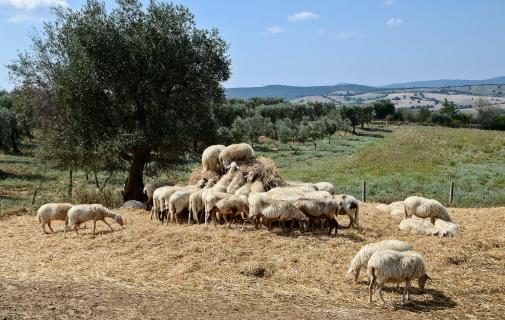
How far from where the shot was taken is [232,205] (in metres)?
15.0

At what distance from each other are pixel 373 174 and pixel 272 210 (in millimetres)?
27621

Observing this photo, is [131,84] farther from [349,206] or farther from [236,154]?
[349,206]

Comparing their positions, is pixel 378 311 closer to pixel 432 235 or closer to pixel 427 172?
pixel 432 235

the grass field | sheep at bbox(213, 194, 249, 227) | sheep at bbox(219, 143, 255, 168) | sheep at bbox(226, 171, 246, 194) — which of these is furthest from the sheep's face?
the grass field

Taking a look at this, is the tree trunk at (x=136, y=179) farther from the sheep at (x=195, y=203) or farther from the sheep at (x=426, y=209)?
the sheep at (x=426, y=209)

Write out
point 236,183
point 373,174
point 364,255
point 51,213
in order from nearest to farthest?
point 364,255
point 51,213
point 236,183
point 373,174

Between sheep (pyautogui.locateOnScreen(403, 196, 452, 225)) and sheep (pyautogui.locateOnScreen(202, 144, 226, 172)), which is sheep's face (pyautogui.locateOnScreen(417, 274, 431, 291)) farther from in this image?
sheep (pyautogui.locateOnScreen(202, 144, 226, 172))

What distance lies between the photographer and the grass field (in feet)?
87.3

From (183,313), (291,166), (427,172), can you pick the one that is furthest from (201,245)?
(291,166)

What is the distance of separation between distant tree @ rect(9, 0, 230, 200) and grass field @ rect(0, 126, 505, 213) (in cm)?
270

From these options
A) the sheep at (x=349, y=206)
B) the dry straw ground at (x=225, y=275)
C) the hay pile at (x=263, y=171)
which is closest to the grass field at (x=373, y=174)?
the hay pile at (x=263, y=171)

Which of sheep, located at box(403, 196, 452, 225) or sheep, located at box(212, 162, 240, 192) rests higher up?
sheep, located at box(212, 162, 240, 192)

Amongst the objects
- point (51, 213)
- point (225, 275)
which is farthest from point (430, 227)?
point (51, 213)

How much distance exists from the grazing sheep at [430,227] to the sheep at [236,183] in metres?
5.24
